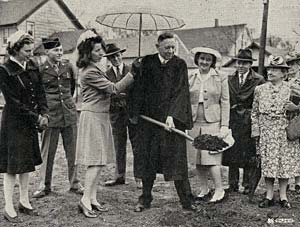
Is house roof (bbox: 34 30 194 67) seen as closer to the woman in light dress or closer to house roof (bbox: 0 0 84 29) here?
house roof (bbox: 0 0 84 29)

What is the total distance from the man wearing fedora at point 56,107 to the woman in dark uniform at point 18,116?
85cm

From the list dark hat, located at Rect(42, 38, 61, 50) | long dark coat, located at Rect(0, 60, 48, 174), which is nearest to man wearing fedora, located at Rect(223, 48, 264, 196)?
dark hat, located at Rect(42, 38, 61, 50)

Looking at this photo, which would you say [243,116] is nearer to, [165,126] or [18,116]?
[165,126]

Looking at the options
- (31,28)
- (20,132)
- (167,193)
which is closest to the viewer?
(20,132)

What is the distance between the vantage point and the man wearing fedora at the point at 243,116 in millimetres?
6250

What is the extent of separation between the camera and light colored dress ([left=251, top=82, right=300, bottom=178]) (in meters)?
5.71

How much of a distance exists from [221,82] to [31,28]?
33358mm

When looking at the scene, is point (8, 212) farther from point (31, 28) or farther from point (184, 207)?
point (31, 28)

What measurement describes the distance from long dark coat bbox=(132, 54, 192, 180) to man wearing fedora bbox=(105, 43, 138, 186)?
1262mm

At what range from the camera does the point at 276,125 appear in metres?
5.75

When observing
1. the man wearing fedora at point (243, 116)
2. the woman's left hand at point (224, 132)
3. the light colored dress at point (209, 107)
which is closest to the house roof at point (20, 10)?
the man wearing fedora at point (243, 116)

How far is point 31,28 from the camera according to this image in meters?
37.0

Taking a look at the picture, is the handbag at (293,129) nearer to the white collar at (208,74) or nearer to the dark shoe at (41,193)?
the white collar at (208,74)

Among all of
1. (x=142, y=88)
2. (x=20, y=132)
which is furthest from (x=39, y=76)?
(x=142, y=88)
